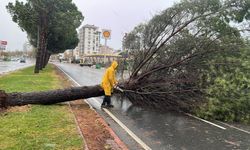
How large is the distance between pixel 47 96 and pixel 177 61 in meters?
4.48

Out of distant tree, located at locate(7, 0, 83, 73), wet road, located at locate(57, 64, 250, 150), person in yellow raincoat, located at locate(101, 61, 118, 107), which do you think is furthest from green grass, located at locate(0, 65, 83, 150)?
distant tree, located at locate(7, 0, 83, 73)

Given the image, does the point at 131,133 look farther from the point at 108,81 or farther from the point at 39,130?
the point at 108,81

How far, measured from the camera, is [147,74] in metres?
13.2

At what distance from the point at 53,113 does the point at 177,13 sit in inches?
227

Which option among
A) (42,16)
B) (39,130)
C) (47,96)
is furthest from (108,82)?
(42,16)

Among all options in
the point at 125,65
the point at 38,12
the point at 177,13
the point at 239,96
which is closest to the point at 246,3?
the point at 177,13

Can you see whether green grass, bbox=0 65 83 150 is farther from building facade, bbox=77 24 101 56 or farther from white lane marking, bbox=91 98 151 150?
building facade, bbox=77 24 101 56

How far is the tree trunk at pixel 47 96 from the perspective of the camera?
11.2m

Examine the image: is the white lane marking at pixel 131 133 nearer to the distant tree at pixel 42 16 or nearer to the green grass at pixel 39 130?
the green grass at pixel 39 130

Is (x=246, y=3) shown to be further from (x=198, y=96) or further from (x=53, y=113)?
(x=53, y=113)

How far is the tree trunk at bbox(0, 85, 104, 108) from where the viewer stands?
36.9ft

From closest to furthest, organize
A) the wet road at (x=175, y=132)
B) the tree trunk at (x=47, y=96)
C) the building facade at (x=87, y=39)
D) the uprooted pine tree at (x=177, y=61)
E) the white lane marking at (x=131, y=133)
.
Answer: the white lane marking at (x=131, y=133)
the wet road at (x=175, y=132)
the tree trunk at (x=47, y=96)
the uprooted pine tree at (x=177, y=61)
the building facade at (x=87, y=39)

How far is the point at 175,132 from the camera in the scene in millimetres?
9195

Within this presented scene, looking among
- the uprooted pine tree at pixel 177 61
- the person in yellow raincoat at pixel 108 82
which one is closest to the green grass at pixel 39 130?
the uprooted pine tree at pixel 177 61
